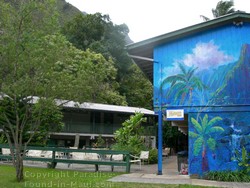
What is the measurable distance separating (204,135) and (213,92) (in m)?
1.81

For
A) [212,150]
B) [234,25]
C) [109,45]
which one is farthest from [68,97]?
[109,45]

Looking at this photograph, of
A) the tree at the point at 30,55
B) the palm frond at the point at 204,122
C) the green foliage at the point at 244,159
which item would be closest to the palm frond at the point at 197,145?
Result: the palm frond at the point at 204,122

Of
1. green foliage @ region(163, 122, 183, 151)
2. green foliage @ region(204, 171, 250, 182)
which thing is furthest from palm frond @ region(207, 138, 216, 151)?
green foliage @ region(163, 122, 183, 151)

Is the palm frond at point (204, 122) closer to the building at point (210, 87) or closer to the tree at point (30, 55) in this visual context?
the building at point (210, 87)

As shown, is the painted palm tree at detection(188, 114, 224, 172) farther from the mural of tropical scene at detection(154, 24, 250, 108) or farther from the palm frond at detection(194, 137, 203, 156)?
the mural of tropical scene at detection(154, 24, 250, 108)

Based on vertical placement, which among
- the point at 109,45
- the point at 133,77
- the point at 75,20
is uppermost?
the point at 75,20

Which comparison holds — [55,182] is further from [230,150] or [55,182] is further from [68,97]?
[230,150]

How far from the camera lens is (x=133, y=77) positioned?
47719mm

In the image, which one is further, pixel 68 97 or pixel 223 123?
pixel 223 123

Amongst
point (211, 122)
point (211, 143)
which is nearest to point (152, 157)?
point (211, 143)

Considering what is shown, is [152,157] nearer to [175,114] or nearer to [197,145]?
[175,114]

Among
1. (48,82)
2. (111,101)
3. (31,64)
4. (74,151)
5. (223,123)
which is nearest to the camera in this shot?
(31,64)

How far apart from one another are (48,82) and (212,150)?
Answer: 703 cm

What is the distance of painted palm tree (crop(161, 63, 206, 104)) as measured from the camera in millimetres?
14120
